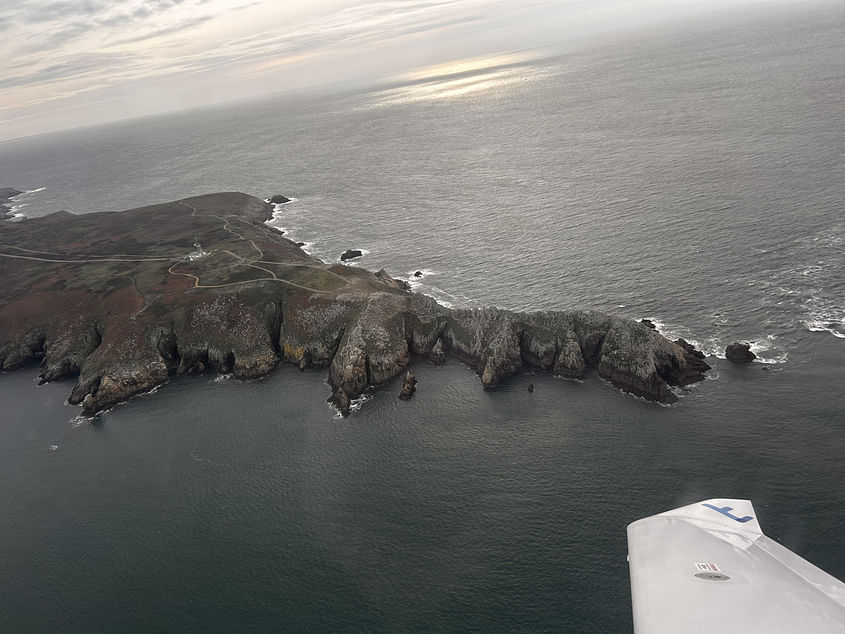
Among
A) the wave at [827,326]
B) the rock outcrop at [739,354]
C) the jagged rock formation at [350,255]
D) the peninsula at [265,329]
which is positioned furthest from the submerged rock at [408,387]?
the wave at [827,326]

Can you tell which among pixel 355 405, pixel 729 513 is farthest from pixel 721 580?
pixel 355 405

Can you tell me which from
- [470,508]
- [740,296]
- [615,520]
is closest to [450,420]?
[470,508]

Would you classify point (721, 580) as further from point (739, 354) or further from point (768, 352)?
point (768, 352)

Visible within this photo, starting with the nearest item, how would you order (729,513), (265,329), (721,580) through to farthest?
(721,580) < (729,513) < (265,329)

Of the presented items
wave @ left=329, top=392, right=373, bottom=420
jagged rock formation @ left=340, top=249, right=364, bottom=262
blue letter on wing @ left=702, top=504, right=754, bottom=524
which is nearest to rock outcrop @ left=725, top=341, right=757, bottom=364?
blue letter on wing @ left=702, top=504, right=754, bottom=524

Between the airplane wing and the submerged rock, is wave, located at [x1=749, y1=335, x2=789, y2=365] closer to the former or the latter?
the airplane wing

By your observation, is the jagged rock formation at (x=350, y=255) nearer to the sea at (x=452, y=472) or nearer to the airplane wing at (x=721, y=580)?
the sea at (x=452, y=472)
